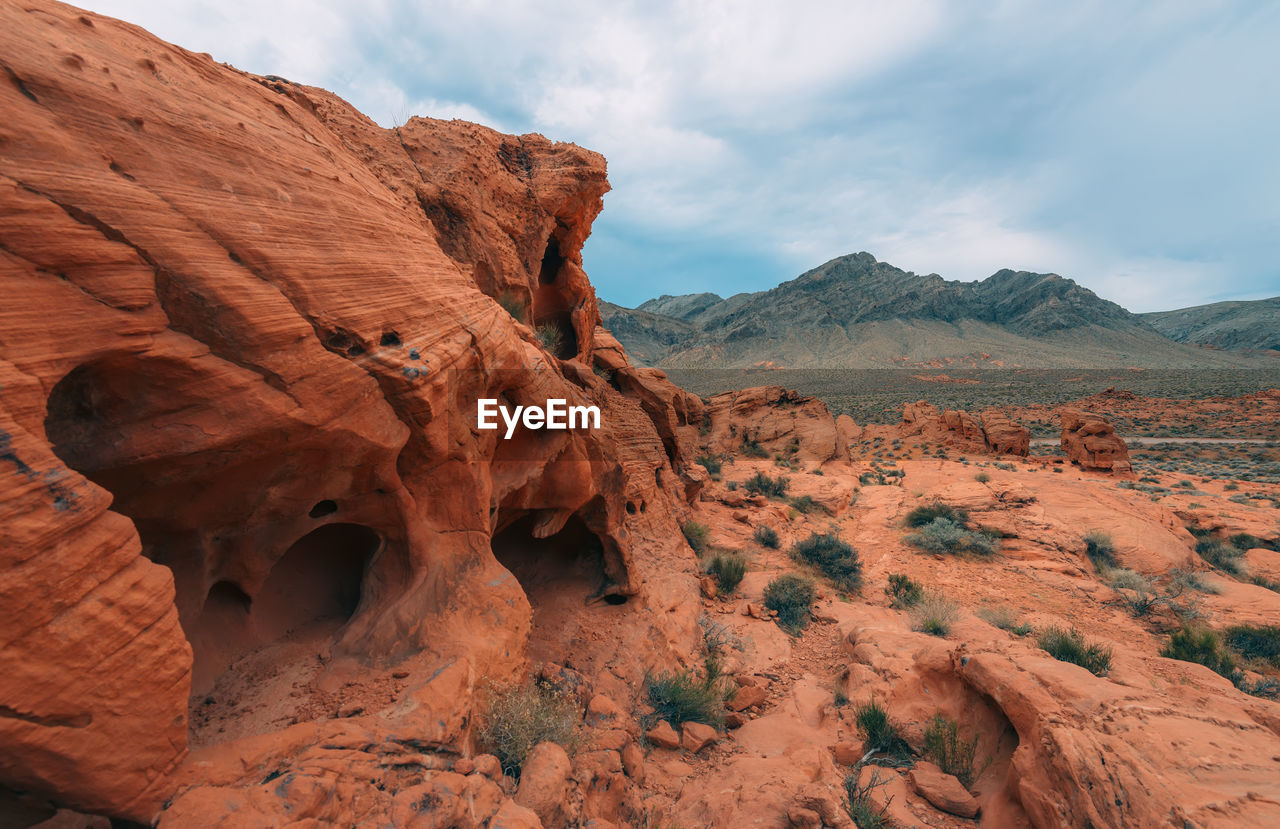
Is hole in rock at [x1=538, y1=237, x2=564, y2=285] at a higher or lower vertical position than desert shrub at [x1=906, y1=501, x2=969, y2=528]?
higher

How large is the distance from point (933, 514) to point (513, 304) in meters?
11.4

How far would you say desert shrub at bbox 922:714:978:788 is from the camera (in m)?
4.91

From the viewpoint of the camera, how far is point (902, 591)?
31.8 feet

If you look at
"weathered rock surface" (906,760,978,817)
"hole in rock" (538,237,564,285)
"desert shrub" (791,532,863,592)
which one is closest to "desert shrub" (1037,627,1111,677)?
"weathered rock surface" (906,760,978,817)

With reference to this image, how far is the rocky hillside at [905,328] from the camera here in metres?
91.8

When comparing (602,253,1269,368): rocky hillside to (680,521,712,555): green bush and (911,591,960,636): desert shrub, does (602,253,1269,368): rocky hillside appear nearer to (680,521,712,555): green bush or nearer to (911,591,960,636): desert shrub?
(680,521,712,555): green bush

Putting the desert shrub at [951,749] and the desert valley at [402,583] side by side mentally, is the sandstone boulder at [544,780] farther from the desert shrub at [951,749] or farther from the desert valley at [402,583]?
the desert shrub at [951,749]

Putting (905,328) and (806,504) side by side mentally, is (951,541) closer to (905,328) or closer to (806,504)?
(806,504)

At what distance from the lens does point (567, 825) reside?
375cm

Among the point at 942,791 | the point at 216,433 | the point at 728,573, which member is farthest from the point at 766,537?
the point at 216,433

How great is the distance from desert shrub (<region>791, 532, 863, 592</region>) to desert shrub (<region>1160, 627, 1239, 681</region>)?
427cm

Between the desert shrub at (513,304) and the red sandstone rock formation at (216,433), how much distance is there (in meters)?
2.21

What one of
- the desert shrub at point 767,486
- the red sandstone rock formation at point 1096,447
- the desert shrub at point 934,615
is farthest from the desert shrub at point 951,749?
the red sandstone rock formation at point 1096,447

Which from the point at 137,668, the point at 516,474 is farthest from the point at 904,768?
the point at 137,668
